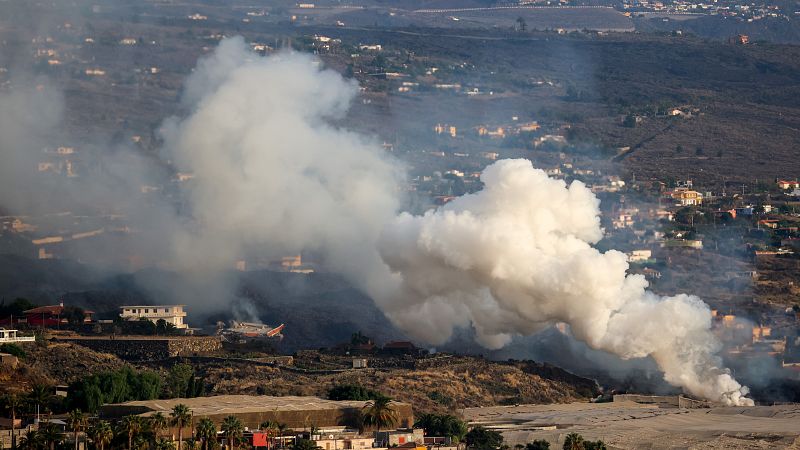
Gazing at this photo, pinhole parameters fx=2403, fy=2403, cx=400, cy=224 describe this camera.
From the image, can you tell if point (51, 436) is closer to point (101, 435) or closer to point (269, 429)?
point (101, 435)

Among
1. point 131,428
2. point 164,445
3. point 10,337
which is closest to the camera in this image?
point 164,445

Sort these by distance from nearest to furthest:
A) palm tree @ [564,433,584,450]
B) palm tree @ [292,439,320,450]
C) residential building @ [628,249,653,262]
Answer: palm tree @ [292,439,320,450] → palm tree @ [564,433,584,450] → residential building @ [628,249,653,262]

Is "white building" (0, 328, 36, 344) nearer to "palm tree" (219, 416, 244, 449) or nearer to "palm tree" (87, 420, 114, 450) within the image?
"palm tree" (219, 416, 244, 449)

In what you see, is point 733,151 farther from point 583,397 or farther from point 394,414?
point 394,414

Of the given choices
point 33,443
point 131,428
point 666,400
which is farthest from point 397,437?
point 666,400

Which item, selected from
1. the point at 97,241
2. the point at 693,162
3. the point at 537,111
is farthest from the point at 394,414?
the point at 537,111

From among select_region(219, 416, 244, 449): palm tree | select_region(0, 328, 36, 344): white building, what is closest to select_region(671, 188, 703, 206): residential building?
select_region(0, 328, 36, 344): white building
